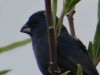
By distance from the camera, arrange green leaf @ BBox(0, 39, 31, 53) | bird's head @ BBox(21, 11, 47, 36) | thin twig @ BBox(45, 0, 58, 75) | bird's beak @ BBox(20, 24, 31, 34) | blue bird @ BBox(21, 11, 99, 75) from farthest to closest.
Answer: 1. bird's head @ BBox(21, 11, 47, 36)
2. bird's beak @ BBox(20, 24, 31, 34)
3. blue bird @ BBox(21, 11, 99, 75)
4. green leaf @ BBox(0, 39, 31, 53)
5. thin twig @ BBox(45, 0, 58, 75)

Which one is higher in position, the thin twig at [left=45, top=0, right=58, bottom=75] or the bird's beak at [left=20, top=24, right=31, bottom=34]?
the thin twig at [left=45, top=0, right=58, bottom=75]

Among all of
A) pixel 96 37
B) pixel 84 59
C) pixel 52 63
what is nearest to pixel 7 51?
pixel 52 63

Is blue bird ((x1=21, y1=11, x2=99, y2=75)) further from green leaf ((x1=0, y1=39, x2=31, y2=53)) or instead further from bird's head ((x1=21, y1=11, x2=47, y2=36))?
green leaf ((x1=0, y1=39, x2=31, y2=53))

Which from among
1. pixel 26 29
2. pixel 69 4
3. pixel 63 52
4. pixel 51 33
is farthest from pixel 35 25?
pixel 51 33

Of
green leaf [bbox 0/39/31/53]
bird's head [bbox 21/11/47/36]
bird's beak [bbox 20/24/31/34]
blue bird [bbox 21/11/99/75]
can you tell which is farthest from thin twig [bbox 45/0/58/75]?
bird's head [bbox 21/11/47/36]

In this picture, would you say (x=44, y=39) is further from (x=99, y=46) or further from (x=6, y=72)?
(x=6, y=72)

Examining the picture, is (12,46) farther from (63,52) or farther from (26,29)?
(26,29)

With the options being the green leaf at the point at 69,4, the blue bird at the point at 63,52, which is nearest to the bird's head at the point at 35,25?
the blue bird at the point at 63,52

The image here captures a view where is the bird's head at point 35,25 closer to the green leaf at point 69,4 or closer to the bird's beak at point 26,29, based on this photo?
the bird's beak at point 26,29
